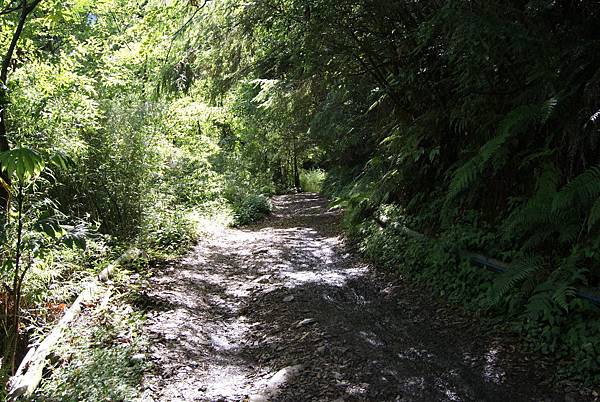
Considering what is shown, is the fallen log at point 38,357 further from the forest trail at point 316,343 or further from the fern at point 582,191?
the fern at point 582,191

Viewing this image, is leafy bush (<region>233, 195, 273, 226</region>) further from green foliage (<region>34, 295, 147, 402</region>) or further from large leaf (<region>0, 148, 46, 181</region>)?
large leaf (<region>0, 148, 46, 181</region>)

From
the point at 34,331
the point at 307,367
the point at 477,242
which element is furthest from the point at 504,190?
the point at 34,331

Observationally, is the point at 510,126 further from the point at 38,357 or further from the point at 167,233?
the point at 167,233

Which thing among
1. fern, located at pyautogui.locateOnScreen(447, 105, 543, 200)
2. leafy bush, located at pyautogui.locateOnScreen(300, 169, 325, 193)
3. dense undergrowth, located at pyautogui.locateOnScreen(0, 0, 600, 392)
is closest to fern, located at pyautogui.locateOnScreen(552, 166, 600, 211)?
dense undergrowth, located at pyautogui.locateOnScreen(0, 0, 600, 392)

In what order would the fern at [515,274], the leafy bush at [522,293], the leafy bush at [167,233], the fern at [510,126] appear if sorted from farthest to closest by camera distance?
the leafy bush at [167,233], the fern at [510,126], the fern at [515,274], the leafy bush at [522,293]

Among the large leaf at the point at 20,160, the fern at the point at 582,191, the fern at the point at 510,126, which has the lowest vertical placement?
the fern at the point at 582,191

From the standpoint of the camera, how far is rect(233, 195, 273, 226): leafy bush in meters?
14.1

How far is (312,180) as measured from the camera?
27828 mm

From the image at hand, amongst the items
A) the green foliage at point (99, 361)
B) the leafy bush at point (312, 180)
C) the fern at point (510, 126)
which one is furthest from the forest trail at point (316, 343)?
the leafy bush at point (312, 180)

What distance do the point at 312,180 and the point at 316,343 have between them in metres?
23.6

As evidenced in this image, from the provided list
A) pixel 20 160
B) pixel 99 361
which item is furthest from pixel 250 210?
pixel 20 160

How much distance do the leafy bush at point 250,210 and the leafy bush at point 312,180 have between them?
10991 mm

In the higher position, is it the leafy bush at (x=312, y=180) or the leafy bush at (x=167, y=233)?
→ the leafy bush at (x=167, y=233)

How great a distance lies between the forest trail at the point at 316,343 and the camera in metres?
3.61
